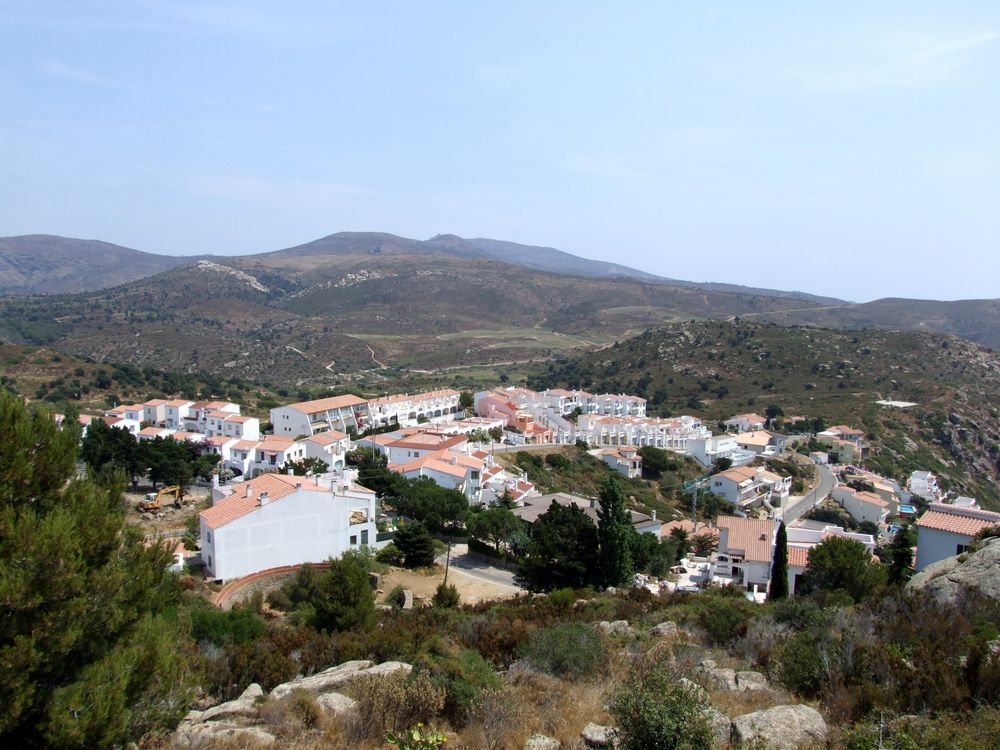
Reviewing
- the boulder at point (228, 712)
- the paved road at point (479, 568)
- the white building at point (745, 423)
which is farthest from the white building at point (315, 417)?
the boulder at point (228, 712)

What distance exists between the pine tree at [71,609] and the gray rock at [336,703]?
158cm

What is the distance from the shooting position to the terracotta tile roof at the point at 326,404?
51.7 metres

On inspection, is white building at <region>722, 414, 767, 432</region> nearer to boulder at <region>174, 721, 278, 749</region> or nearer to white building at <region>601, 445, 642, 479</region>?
white building at <region>601, 445, 642, 479</region>

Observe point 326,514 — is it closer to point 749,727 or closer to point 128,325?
point 749,727

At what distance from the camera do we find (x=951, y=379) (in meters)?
82.4

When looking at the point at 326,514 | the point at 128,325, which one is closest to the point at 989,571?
the point at 326,514

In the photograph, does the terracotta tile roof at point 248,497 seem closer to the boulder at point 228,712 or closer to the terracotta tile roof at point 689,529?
the boulder at point 228,712

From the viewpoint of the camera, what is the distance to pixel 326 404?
176ft

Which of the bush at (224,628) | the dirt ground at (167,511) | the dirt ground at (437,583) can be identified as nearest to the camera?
the bush at (224,628)

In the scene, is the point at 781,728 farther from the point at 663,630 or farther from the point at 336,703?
the point at 663,630

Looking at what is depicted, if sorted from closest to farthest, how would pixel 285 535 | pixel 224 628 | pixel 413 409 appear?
pixel 224 628, pixel 285 535, pixel 413 409

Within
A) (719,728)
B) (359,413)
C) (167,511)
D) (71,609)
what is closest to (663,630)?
(719,728)

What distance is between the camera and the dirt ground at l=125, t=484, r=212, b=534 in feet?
93.8

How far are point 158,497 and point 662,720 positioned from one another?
3233 centimetres
